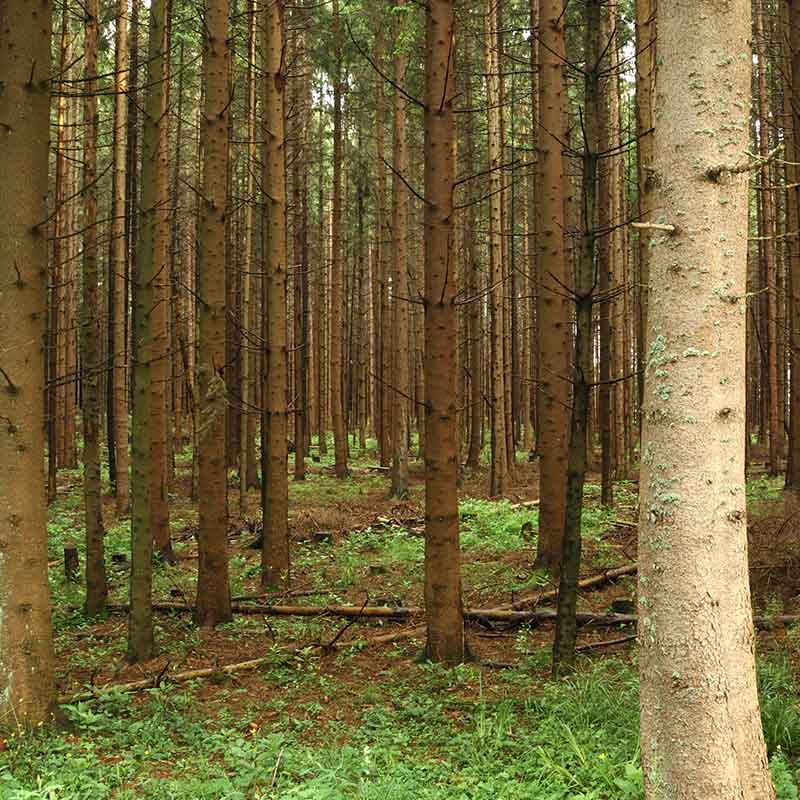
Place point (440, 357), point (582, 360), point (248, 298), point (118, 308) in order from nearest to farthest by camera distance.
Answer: point (582, 360), point (440, 357), point (118, 308), point (248, 298)

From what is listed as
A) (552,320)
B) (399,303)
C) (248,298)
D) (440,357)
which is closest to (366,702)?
(440,357)

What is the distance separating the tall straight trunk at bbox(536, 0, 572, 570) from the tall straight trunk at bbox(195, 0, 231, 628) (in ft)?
13.4

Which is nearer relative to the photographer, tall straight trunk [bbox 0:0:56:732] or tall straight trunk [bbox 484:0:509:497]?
tall straight trunk [bbox 0:0:56:732]

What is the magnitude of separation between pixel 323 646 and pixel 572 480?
3.17 meters

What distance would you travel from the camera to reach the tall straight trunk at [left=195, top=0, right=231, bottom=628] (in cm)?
862

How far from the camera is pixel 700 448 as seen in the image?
2.75 m

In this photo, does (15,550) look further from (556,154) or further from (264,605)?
(556,154)

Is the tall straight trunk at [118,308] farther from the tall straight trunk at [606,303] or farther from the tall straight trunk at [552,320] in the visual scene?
the tall straight trunk at [606,303]

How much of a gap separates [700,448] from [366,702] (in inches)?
176

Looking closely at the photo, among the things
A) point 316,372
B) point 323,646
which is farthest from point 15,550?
point 316,372

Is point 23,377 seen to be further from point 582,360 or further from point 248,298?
point 248,298

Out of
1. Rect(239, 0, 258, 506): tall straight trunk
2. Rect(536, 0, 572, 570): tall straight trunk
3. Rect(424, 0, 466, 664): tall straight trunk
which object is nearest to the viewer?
Rect(424, 0, 466, 664): tall straight trunk

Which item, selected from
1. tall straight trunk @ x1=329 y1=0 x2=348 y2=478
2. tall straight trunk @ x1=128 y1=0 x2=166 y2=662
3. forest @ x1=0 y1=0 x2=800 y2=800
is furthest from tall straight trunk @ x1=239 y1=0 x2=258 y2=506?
tall straight trunk @ x1=128 y1=0 x2=166 y2=662

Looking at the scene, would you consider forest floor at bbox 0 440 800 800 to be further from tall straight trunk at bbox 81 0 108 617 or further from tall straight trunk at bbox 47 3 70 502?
tall straight trunk at bbox 47 3 70 502
